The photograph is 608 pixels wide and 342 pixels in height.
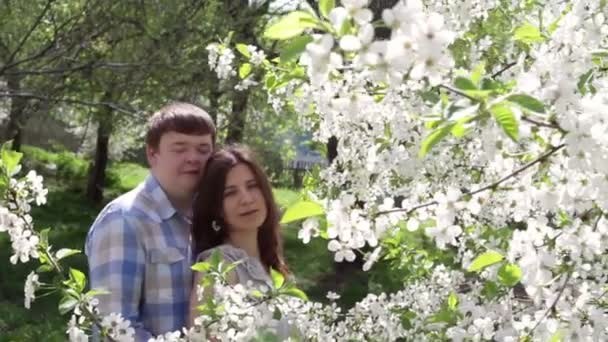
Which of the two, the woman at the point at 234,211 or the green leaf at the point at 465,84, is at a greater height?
the green leaf at the point at 465,84

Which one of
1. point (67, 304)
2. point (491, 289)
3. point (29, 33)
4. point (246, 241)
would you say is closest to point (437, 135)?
point (491, 289)

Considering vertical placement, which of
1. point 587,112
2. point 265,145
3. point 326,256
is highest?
point 587,112

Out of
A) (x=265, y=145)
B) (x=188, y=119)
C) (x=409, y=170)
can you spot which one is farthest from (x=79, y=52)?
(x=265, y=145)

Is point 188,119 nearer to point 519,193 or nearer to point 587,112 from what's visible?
point 519,193

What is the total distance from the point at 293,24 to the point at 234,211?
4.16ft

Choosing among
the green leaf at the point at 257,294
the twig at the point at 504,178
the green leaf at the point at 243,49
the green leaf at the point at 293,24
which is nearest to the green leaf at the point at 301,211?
the twig at the point at 504,178

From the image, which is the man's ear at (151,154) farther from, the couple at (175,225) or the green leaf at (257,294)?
the green leaf at (257,294)

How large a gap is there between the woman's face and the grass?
0.92 feet

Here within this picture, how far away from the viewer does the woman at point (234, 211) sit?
2.57 metres

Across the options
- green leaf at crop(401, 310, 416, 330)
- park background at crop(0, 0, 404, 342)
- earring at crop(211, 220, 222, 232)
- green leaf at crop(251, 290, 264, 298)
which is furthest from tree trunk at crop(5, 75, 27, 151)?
green leaf at crop(251, 290, 264, 298)

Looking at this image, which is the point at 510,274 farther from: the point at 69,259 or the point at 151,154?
the point at 69,259

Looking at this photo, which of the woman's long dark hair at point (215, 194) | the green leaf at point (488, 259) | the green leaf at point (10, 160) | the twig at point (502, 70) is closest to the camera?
the green leaf at point (488, 259)

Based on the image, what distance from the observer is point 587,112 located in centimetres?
149

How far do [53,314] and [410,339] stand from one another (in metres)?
4.82
